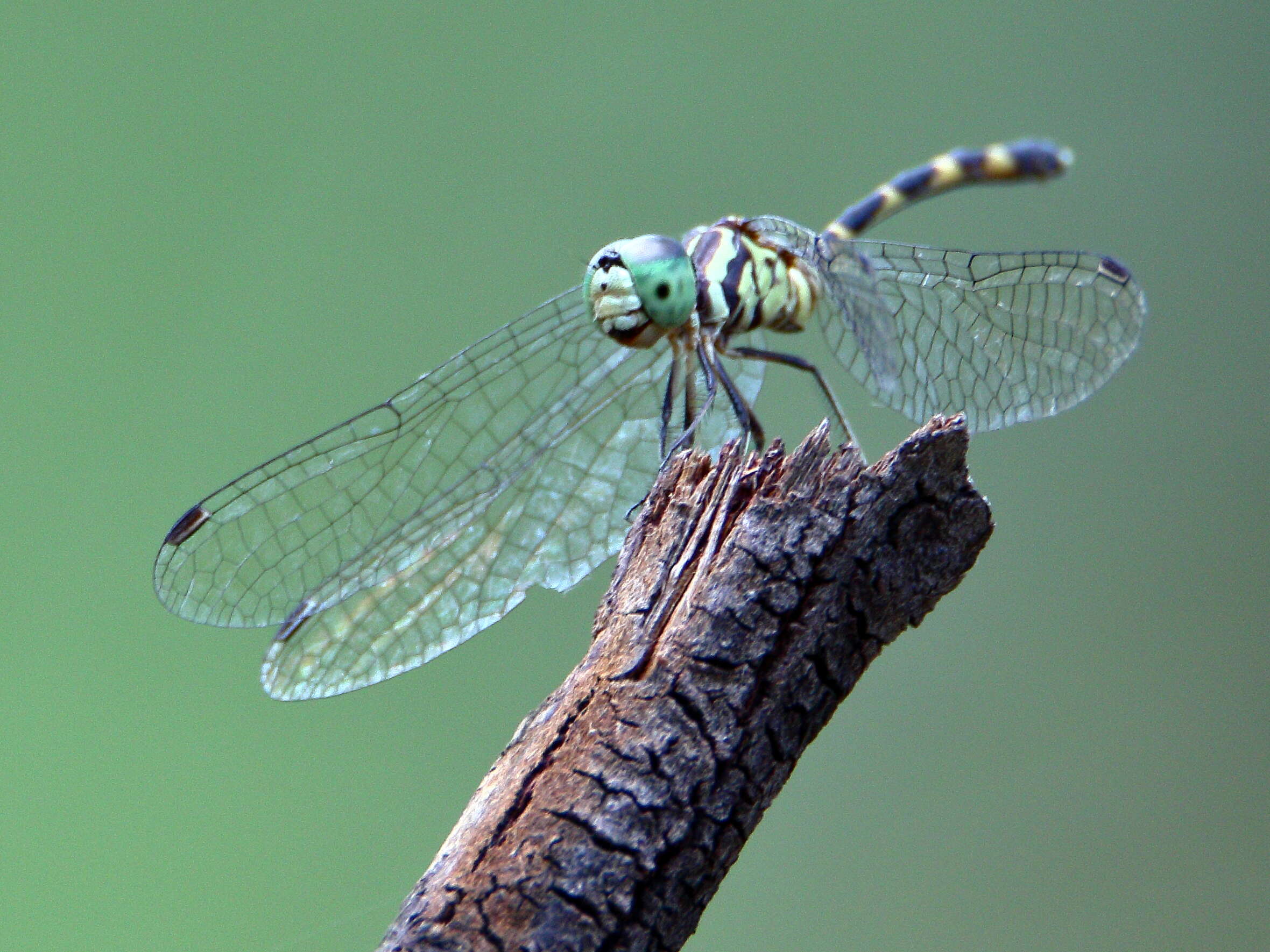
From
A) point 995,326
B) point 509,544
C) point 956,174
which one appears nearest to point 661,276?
point 509,544

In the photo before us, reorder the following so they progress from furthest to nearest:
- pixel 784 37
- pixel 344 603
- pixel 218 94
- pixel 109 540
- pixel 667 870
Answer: pixel 784 37
pixel 218 94
pixel 109 540
pixel 344 603
pixel 667 870

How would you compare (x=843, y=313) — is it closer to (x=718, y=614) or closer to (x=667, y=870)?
(x=718, y=614)

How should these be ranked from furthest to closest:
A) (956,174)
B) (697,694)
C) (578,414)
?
(956,174), (578,414), (697,694)

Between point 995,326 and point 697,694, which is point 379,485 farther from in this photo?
point 995,326

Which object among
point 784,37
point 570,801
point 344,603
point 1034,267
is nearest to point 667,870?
point 570,801

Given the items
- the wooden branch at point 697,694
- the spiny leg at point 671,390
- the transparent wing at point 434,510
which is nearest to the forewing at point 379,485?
the transparent wing at point 434,510
